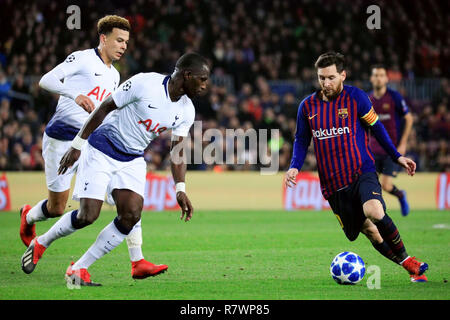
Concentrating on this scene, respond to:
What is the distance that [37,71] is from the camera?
60.5 feet

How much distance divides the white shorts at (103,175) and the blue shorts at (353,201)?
196 cm

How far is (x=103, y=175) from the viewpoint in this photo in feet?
21.0

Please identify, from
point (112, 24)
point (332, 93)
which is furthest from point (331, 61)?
point (112, 24)

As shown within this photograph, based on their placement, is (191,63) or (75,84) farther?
(75,84)

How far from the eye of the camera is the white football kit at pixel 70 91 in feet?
25.0

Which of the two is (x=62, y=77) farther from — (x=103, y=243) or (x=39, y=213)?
(x=103, y=243)

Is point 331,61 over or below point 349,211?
over

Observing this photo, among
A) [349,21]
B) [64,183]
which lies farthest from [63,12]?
[64,183]

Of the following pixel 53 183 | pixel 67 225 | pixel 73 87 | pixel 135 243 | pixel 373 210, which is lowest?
pixel 135 243

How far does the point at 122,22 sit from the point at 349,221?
10.3ft

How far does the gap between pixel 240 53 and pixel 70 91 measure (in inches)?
547

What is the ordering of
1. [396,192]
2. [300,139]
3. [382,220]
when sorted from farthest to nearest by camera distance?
[396,192], [300,139], [382,220]

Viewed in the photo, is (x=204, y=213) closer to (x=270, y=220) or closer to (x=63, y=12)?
(x=270, y=220)

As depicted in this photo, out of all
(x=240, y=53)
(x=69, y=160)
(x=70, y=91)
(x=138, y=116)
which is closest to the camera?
(x=69, y=160)
